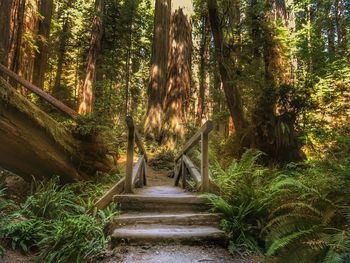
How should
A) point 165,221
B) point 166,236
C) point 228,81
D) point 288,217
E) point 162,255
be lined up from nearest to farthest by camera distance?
point 288,217 → point 162,255 → point 166,236 → point 165,221 → point 228,81

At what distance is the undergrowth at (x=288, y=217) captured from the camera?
9.59 ft

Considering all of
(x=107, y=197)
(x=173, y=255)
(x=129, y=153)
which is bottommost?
(x=173, y=255)

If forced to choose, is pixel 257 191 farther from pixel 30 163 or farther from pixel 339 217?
pixel 30 163

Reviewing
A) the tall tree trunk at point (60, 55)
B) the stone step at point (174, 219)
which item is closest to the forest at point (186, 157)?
the stone step at point (174, 219)

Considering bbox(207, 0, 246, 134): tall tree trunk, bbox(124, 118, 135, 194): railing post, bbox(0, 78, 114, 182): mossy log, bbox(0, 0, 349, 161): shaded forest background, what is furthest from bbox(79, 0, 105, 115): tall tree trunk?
bbox(124, 118, 135, 194): railing post

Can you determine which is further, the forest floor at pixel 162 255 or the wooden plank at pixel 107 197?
the wooden plank at pixel 107 197

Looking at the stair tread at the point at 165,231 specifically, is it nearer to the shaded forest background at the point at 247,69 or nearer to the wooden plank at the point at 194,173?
the wooden plank at the point at 194,173

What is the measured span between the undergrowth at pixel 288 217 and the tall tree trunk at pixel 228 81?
360 cm

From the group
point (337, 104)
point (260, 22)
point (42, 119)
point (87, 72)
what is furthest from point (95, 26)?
point (337, 104)

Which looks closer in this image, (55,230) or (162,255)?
(162,255)

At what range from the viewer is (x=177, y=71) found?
1184 cm

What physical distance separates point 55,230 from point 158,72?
931cm

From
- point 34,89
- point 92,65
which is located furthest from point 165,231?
point 92,65

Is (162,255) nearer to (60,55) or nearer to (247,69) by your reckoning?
(247,69)
